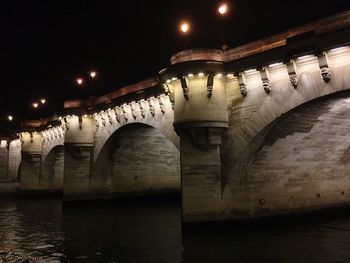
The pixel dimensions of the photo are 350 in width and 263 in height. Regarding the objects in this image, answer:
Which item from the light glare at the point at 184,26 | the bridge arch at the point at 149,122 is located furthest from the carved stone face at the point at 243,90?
the bridge arch at the point at 149,122

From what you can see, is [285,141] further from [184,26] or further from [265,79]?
[184,26]

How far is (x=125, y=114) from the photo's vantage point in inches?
829

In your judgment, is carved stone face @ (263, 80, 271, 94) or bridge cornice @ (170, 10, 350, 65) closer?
bridge cornice @ (170, 10, 350, 65)

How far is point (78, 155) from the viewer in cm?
2459

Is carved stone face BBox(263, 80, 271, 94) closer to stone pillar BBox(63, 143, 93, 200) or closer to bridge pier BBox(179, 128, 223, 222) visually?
bridge pier BBox(179, 128, 223, 222)

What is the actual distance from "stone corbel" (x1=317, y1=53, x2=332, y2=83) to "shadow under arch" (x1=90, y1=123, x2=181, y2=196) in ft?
44.4

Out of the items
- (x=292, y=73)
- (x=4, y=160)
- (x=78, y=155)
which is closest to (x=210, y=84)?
(x=292, y=73)

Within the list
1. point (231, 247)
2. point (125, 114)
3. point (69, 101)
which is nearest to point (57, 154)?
point (69, 101)

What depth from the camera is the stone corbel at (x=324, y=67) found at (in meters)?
10.8

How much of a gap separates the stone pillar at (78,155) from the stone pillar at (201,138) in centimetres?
1219

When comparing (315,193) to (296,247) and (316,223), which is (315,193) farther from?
(296,247)

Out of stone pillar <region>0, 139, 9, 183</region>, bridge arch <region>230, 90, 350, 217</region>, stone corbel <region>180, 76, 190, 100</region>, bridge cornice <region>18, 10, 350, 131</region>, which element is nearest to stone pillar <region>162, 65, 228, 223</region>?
stone corbel <region>180, 76, 190, 100</region>

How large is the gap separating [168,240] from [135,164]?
44.8 ft

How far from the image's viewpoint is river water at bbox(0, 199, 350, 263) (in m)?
10.8
